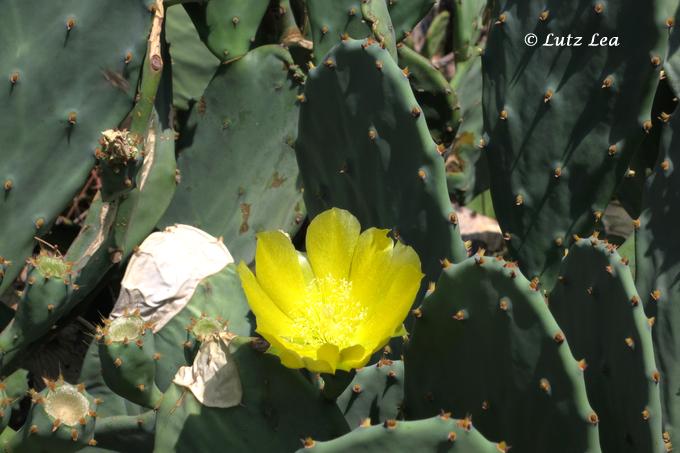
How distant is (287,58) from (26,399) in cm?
104

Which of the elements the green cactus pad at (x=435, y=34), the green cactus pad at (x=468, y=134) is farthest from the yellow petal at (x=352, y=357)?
the green cactus pad at (x=435, y=34)

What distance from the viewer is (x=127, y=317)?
5.18 feet

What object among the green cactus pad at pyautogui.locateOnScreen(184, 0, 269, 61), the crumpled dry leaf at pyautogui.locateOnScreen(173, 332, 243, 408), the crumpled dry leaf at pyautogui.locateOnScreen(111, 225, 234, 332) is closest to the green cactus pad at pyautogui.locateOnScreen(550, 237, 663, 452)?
the crumpled dry leaf at pyautogui.locateOnScreen(173, 332, 243, 408)

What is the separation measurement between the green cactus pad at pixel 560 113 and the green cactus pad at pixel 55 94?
73 cm

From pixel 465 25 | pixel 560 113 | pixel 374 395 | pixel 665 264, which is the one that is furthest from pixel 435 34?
pixel 374 395

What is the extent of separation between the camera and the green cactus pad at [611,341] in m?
1.54

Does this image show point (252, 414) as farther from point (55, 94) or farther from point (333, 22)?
point (333, 22)

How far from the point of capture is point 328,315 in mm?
1513

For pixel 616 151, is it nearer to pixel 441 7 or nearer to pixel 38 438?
pixel 38 438

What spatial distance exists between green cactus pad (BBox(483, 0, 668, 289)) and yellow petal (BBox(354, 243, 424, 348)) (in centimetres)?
64

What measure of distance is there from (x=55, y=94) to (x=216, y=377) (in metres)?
0.77

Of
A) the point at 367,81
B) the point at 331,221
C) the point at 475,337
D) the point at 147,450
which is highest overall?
the point at 367,81

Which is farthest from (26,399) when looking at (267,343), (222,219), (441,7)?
(441,7)

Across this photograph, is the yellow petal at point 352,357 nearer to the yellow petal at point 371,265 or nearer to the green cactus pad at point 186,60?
the yellow petal at point 371,265
